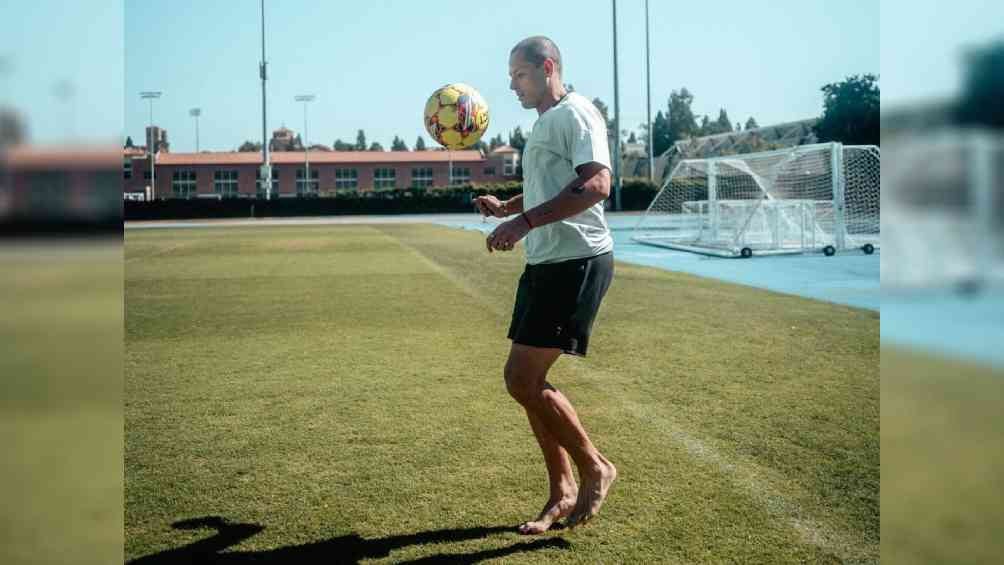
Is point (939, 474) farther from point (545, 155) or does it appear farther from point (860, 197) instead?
point (860, 197)

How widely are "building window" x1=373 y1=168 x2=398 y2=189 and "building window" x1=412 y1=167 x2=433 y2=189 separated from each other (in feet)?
7.49

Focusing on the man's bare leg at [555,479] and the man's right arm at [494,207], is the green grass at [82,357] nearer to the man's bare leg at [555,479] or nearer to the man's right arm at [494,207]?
the man's bare leg at [555,479]

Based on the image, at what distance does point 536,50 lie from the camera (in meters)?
3.73

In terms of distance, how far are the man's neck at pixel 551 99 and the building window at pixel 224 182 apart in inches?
3775

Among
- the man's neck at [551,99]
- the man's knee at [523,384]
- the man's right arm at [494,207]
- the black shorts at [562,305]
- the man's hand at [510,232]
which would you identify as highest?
the man's neck at [551,99]

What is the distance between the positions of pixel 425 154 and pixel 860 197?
81150mm

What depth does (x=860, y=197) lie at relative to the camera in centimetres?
2144

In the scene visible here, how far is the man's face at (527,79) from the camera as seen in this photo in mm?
3734

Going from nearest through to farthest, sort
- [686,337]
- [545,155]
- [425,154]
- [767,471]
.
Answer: [545,155] → [767,471] → [686,337] → [425,154]

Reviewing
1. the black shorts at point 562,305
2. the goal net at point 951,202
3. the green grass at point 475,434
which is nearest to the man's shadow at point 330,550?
the green grass at point 475,434

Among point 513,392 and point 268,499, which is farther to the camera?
point 268,499

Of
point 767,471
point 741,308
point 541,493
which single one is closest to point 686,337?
point 741,308

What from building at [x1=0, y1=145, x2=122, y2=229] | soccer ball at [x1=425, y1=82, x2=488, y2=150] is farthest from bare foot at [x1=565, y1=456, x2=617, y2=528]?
building at [x1=0, y1=145, x2=122, y2=229]

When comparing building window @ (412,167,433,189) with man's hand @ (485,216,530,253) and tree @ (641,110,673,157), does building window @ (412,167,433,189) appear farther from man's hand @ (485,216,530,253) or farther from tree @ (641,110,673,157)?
man's hand @ (485,216,530,253)
